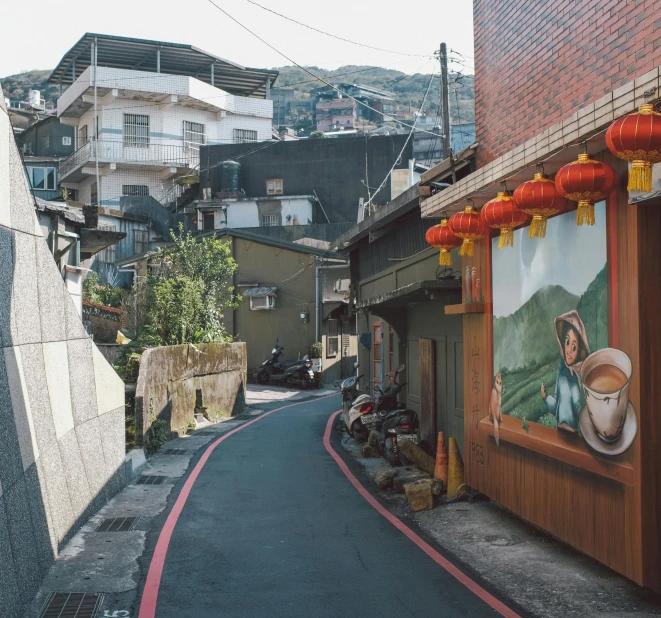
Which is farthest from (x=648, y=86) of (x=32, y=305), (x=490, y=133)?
(x=32, y=305)

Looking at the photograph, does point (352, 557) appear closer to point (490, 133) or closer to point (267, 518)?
point (267, 518)

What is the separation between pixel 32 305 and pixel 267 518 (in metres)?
4.14

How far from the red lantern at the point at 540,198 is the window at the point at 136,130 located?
43.4 meters

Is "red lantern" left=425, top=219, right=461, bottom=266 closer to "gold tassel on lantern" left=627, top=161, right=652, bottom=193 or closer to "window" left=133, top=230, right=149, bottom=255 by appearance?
"gold tassel on lantern" left=627, top=161, right=652, bottom=193

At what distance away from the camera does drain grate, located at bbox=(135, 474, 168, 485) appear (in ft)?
40.4

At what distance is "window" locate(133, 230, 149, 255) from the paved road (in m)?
30.6

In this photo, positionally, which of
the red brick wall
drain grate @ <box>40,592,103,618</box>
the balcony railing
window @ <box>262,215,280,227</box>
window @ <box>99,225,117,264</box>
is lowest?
drain grate @ <box>40,592,103,618</box>

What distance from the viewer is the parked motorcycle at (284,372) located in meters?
31.3

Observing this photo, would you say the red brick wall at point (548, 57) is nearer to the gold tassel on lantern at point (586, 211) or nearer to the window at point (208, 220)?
the gold tassel on lantern at point (586, 211)

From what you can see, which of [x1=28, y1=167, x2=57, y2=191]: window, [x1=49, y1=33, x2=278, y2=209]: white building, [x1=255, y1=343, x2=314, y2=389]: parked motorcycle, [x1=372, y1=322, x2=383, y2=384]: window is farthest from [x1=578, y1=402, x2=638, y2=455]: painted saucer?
[x1=28, y1=167, x2=57, y2=191]: window

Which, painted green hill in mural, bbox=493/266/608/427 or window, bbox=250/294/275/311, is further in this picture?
window, bbox=250/294/275/311

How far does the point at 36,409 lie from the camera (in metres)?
7.48

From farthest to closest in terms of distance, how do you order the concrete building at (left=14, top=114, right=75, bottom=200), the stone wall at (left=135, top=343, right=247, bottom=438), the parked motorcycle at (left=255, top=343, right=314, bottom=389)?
the concrete building at (left=14, top=114, right=75, bottom=200) < the parked motorcycle at (left=255, top=343, right=314, bottom=389) < the stone wall at (left=135, top=343, right=247, bottom=438)

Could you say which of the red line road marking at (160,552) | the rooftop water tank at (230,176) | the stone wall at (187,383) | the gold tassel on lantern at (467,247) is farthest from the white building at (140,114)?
the gold tassel on lantern at (467,247)
